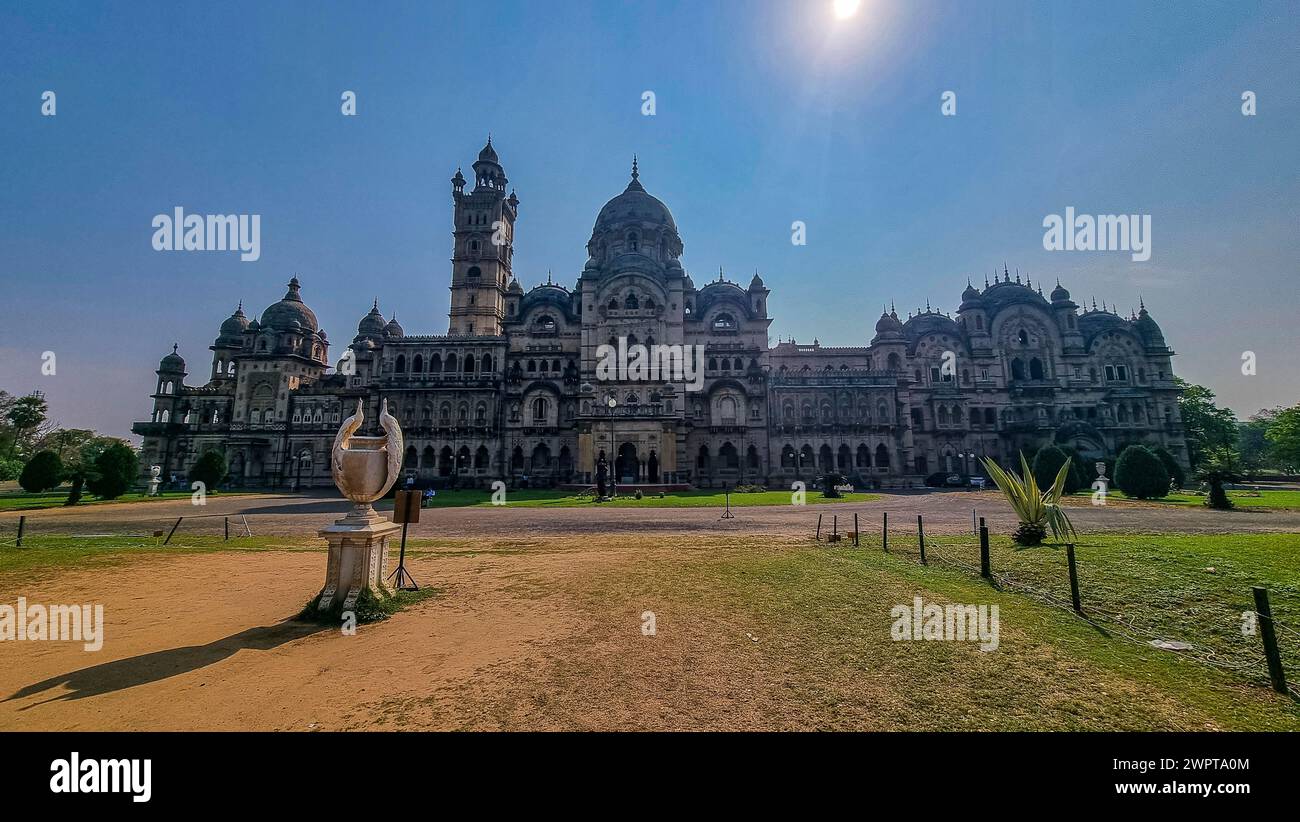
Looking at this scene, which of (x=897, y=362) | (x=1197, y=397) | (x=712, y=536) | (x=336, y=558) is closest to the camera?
(x=336, y=558)

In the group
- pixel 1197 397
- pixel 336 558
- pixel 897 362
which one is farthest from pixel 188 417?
pixel 1197 397

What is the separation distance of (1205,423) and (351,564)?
3200 inches

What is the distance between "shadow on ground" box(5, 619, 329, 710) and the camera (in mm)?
5023

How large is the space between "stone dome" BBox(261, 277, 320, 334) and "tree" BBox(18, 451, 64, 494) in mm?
22708

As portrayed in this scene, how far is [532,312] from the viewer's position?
163ft

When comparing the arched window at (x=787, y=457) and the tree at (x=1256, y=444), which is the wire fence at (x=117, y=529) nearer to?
the arched window at (x=787, y=457)

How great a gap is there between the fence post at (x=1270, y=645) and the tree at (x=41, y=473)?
54163 millimetres

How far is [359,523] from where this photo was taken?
789 cm

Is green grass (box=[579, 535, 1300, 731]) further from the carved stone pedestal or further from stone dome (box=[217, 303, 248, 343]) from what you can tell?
stone dome (box=[217, 303, 248, 343])

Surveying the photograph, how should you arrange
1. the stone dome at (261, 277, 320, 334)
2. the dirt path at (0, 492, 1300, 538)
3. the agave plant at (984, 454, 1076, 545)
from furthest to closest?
the stone dome at (261, 277, 320, 334), the dirt path at (0, 492, 1300, 538), the agave plant at (984, 454, 1076, 545)

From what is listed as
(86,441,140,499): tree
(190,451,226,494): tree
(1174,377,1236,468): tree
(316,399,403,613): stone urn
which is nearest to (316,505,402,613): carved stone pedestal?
(316,399,403,613): stone urn

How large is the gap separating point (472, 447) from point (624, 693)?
44.1 metres

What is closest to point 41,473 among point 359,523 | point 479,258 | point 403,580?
point 479,258

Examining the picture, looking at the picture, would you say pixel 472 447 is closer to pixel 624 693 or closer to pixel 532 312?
pixel 532 312
